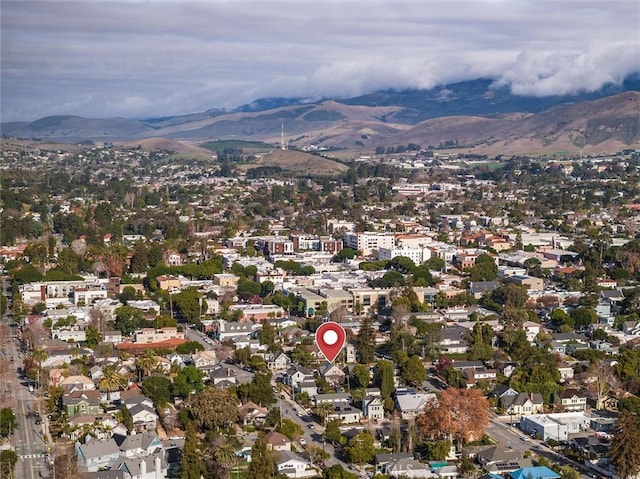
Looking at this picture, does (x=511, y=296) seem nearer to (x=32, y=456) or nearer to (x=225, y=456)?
(x=225, y=456)

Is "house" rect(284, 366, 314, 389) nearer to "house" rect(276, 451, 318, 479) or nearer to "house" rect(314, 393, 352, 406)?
"house" rect(314, 393, 352, 406)

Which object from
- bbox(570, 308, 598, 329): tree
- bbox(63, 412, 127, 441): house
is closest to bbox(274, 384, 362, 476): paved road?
bbox(63, 412, 127, 441): house

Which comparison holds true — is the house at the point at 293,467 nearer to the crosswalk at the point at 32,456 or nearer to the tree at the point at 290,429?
the tree at the point at 290,429

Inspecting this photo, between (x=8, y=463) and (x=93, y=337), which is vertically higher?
(x=93, y=337)

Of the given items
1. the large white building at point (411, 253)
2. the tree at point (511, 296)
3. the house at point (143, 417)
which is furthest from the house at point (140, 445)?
the large white building at point (411, 253)

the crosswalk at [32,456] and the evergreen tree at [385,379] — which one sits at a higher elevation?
the evergreen tree at [385,379]

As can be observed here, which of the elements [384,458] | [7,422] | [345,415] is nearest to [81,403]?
[7,422]

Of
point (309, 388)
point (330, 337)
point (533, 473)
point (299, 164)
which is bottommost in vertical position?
point (533, 473)
